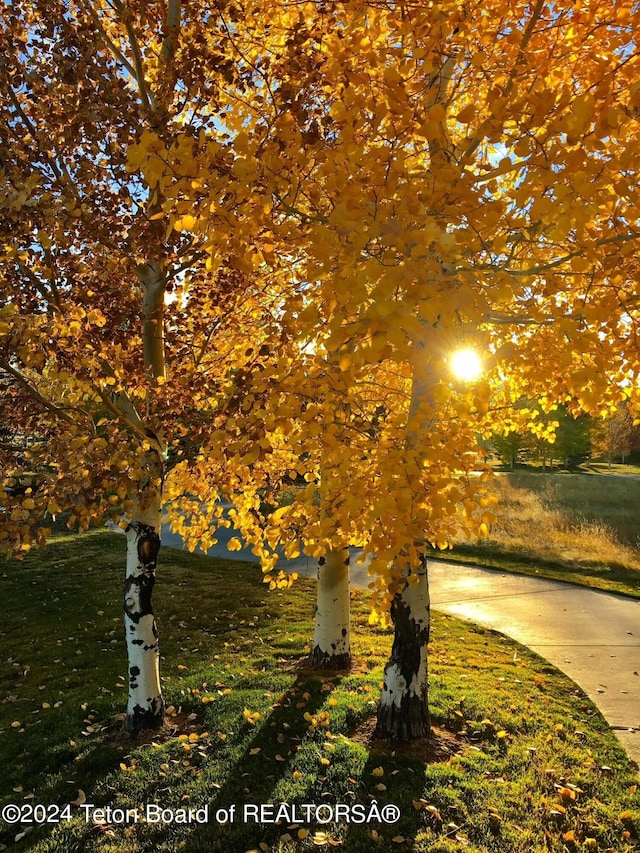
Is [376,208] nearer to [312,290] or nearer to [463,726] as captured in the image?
[312,290]

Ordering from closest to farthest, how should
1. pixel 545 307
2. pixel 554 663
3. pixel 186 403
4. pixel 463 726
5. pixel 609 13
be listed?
pixel 609 13
pixel 545 307
pixel 186 403
pixel 463 726
pixel 554 663

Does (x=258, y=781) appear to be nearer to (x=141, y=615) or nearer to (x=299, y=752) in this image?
(x=299, y=752)

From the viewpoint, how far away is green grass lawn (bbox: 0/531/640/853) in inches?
138

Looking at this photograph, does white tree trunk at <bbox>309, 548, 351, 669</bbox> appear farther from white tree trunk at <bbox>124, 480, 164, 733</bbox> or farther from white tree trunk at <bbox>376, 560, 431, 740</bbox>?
white tree trunk at <bbox>124, 480, 164, 733</bbox>

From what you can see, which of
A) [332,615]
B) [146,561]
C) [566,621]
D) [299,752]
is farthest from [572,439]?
[146,561]

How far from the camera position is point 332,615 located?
6.11m

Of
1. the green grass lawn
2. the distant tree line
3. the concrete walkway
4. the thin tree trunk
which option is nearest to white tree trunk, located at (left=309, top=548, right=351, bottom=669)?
the green grass lawn

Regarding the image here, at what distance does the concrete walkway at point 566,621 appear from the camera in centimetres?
551

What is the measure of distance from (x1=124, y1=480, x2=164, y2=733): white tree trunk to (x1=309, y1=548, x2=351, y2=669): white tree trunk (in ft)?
6.65

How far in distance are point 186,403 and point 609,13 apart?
3493 millimetres

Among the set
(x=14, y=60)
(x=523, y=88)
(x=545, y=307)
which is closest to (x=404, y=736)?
(x=545, y=307)

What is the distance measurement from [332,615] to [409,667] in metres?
1.70

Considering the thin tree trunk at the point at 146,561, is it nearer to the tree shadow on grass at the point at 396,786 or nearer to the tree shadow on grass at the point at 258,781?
the tree shadow on grass at the point at 258,781

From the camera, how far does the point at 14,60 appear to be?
3.71 metres
